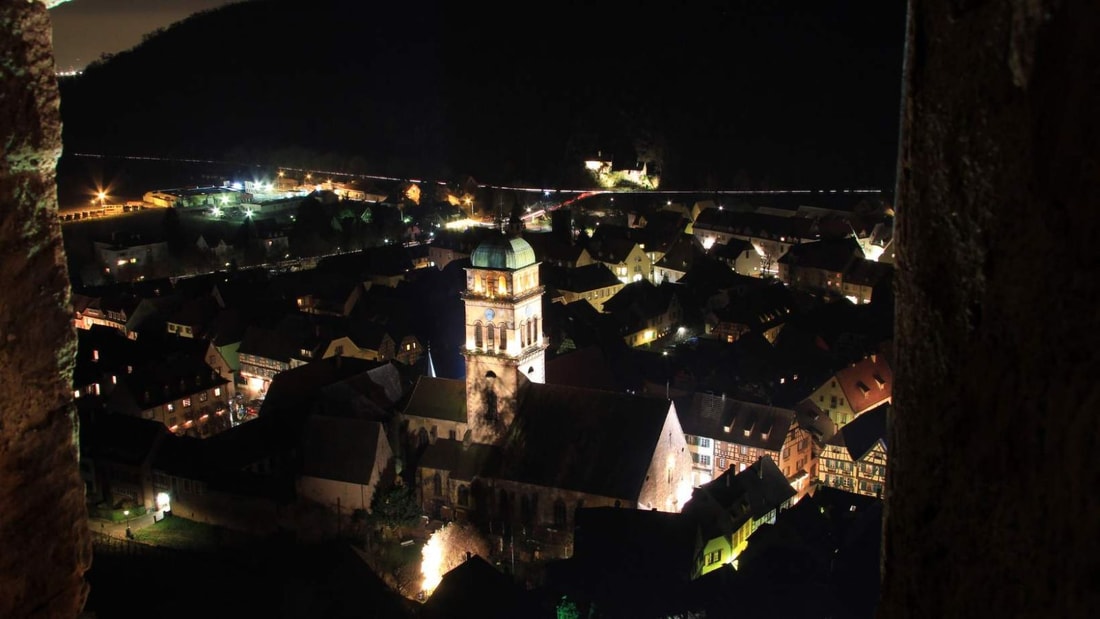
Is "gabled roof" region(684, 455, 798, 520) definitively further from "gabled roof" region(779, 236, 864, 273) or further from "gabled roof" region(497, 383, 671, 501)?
"gabled roof" region(779, 236, 864, 273)

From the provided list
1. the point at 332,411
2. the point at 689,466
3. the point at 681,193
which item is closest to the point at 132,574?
the point at 332,411

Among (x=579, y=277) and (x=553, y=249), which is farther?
(x=553, y=249)

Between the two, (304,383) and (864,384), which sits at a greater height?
(304,383)

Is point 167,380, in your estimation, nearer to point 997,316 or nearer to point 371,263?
point 371,263

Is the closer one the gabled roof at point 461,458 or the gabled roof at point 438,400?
the gabled roof at point 461,458

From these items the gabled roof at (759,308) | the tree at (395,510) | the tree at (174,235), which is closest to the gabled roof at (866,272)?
the gabled roof at (759,308)

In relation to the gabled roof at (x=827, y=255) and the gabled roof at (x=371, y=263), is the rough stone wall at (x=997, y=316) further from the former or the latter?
the gabled roof at (x=371, y=263)

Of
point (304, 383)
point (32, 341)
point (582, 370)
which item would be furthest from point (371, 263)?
point (32, 341)
